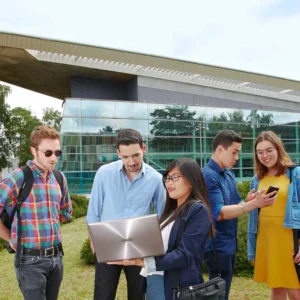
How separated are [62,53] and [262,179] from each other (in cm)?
2398

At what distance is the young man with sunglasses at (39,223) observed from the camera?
8.79ft

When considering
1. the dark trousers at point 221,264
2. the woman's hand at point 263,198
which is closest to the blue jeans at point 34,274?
the dark trousers at point 221,264

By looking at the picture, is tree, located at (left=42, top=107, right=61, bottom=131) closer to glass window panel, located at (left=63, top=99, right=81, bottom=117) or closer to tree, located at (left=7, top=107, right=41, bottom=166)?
tree, located at (left=7, top=107, right=41, bottom=166)

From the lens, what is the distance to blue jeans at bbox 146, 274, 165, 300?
240cm

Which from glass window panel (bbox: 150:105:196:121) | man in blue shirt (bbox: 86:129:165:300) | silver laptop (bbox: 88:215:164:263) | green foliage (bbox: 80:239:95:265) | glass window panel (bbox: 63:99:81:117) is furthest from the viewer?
glass window panel (bbox: 150:105:196:121)

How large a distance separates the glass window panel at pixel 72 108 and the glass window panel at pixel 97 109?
30 centimetres

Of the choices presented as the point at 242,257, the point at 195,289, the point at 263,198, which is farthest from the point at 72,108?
the point at 195,289

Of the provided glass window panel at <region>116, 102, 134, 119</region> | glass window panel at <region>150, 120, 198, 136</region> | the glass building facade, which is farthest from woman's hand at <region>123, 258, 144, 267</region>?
glass window panel at <region>150, 120, 198, 136</region>

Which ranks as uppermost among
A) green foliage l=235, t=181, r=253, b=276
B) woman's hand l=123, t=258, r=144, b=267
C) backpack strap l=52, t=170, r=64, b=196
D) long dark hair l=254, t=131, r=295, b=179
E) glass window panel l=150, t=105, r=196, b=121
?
glass window panel l=150, t=105, r=196, b=121

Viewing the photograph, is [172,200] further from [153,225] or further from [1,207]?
[1,207]

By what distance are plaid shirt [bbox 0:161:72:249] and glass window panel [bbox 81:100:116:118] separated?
67.5ft

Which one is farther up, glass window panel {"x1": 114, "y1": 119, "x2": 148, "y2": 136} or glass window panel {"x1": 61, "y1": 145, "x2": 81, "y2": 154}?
glass window panel {"x1": 114, "y1": 119, "x2": 148, "y2": 136}

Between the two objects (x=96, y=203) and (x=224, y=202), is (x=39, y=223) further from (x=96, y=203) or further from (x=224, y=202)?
(x=224, y=202)

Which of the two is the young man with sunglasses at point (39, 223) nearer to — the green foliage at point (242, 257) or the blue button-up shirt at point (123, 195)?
the blue button-up shirt at point (123, 195)
